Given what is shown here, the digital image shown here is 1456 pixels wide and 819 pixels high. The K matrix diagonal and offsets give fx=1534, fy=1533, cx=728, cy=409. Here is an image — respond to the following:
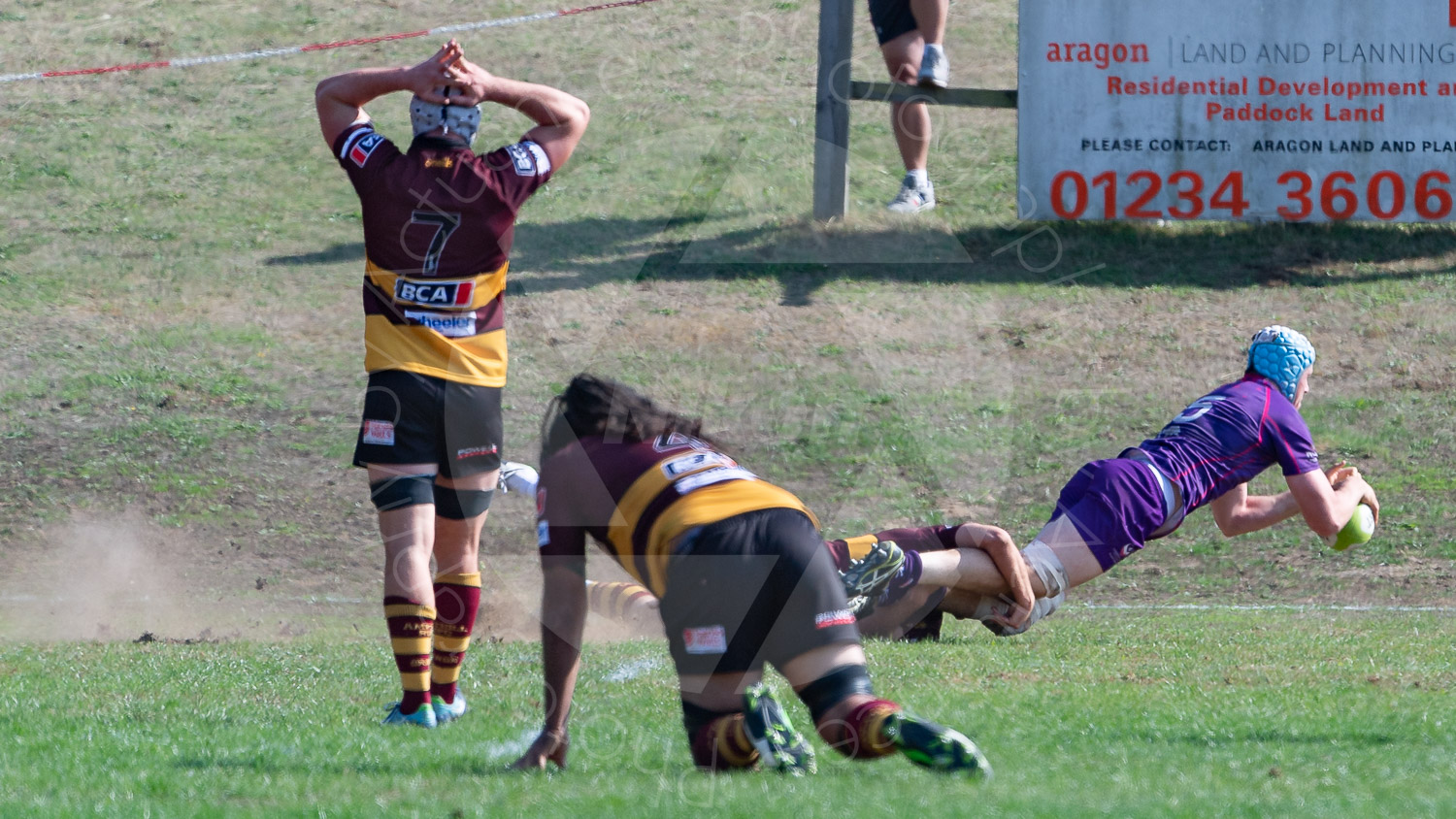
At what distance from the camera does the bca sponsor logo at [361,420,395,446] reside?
5.77m

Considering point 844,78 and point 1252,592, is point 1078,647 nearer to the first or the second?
point 1252,592

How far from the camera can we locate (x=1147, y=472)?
7629mm

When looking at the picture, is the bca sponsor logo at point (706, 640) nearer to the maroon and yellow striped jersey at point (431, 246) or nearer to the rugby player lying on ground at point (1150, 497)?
the maroon and yellow striped jersey at point (431, 246)

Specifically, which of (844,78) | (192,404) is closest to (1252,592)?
(844,78)

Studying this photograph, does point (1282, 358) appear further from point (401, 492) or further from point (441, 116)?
point (401, 492)

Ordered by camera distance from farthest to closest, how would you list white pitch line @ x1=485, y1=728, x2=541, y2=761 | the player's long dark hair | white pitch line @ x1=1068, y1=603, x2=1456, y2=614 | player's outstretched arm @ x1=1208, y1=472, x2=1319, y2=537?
white pitch line @ x1=1068, y1=603, x2=1456, y2=614, player's outstretched arm @ x1=1208, y1=472, x2=1319, y2=537, white pitch line @ x1=485, y1=728, x2=541, y2=761, the player's long dark hair

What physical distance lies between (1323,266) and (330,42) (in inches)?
491

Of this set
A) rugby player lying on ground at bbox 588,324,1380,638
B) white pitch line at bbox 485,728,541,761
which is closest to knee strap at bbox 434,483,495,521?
white pitch line at bbox 485,728,541,761

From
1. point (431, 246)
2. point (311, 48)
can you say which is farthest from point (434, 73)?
point (311, 48)

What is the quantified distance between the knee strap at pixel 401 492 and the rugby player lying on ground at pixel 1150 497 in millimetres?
2417

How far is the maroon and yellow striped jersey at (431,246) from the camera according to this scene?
5.85 meters

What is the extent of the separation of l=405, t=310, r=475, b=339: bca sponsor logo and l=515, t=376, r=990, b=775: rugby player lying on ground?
3.88 ft

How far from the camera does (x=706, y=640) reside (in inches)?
179

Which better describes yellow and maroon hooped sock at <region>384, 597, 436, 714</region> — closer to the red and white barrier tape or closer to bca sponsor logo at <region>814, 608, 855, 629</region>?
bca sponsor logo at <region>814, 608, 855, 629</region>
